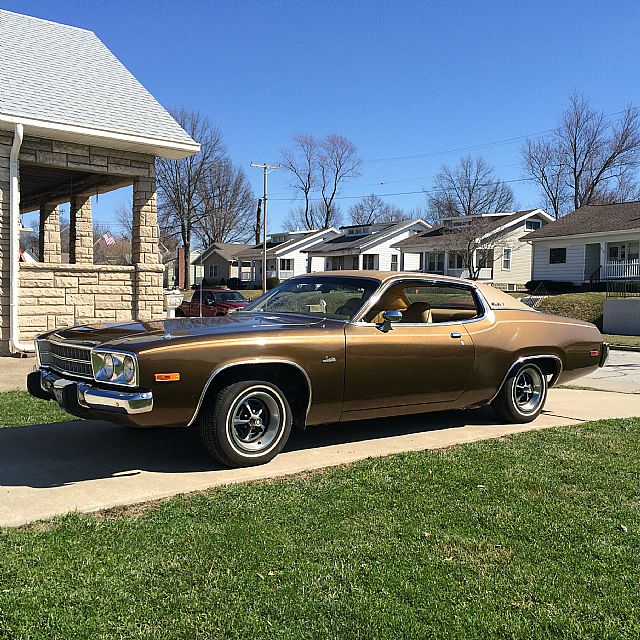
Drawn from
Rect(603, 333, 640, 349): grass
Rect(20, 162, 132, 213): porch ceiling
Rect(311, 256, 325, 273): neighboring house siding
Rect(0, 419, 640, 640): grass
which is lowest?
Rect(0, 419, 640, 640): grass

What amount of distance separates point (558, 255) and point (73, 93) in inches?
1305

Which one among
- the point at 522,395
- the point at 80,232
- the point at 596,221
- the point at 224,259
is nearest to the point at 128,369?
the point at 522,395

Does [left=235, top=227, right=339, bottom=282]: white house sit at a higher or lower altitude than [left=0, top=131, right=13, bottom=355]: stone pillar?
higher

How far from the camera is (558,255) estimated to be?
131ft

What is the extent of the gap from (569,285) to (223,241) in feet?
137

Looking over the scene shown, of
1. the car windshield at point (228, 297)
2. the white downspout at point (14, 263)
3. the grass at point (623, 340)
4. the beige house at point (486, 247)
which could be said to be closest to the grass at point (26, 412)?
the white downspout at point (14, 263)

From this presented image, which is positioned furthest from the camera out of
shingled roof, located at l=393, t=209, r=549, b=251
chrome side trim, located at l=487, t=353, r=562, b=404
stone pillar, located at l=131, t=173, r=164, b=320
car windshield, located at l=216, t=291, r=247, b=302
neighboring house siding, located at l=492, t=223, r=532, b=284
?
neighboring house siding, located at l=492, t=223, r=532, b=284

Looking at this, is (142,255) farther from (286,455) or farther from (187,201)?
(187,201)

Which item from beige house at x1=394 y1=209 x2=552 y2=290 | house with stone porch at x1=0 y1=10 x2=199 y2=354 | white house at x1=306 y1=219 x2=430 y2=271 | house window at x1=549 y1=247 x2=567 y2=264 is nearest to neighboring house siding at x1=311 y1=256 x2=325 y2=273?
white house at x1=306 y1=219 x2=430 y2=271

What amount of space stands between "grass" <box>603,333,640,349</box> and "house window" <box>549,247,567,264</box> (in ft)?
59.6

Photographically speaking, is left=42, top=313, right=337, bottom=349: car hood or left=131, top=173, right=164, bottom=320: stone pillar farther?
left=131, top=173, right=164, bottom=320: stone pillar

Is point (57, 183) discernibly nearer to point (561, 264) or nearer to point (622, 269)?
point (622, 269)

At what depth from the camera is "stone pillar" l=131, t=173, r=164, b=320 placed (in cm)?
1291

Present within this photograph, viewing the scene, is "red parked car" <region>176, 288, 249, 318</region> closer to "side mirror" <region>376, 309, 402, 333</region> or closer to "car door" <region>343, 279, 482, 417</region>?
"car door" <region>343, 279, 482, 417</region>
